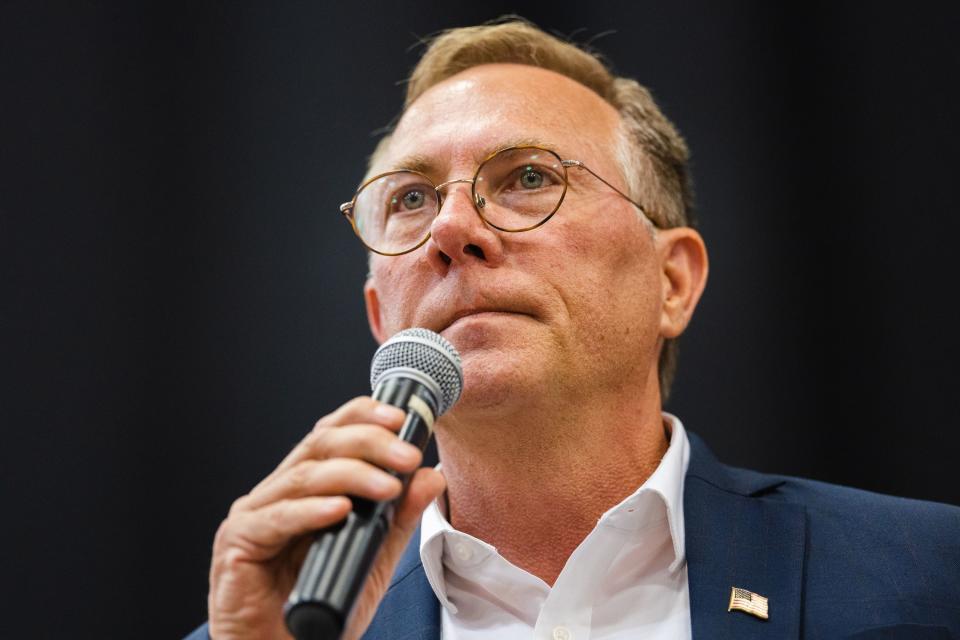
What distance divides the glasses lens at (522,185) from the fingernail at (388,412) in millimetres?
826

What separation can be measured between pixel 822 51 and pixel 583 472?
5.19ft

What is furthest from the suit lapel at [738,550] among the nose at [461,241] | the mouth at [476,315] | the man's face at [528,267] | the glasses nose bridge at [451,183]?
the glasses nose bridge at [451,183]

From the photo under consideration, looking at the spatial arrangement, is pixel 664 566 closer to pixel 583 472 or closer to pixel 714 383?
pixel 583 472

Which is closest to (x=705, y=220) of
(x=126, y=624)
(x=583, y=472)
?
(x=583, y=472)

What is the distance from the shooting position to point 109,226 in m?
2.45

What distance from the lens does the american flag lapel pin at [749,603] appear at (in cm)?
150

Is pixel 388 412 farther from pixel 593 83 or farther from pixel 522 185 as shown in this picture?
pixel 593 83

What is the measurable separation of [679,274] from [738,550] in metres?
0.77

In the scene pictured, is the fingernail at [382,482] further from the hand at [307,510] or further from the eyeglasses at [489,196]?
the eyeglasses at [489,196]

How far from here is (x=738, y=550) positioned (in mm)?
1647

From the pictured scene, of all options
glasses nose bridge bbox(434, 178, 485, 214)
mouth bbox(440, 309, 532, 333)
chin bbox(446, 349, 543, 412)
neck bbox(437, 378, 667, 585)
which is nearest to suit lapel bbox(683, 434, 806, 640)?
neck bbox(437, 378, 667, 585)

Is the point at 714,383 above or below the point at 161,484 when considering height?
above

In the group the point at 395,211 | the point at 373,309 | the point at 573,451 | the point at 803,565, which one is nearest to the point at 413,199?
the point at 395,211

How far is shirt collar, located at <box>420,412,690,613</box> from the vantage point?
166cm
